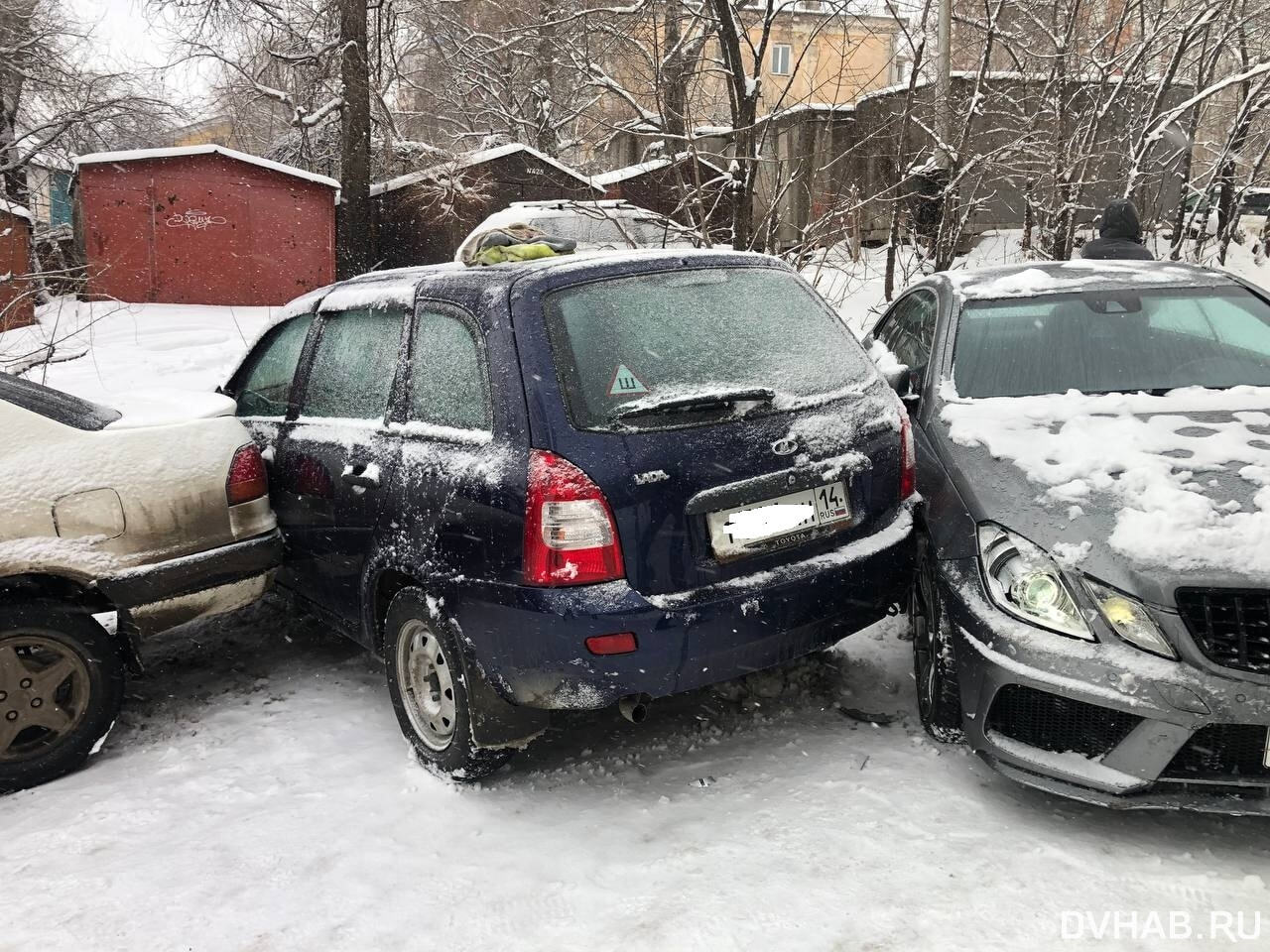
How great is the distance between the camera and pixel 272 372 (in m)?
4.55

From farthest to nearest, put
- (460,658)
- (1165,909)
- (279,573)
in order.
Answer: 1. (279,573)
2. (460,658)
3. (1165,909)

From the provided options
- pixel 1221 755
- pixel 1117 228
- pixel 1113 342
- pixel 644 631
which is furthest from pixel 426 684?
pixel 1117 228

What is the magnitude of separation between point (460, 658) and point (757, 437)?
1.17 m

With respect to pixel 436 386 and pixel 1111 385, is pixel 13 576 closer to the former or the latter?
pixel 436 386

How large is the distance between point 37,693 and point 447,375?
1900 mm

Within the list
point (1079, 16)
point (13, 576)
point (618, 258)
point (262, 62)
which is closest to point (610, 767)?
point (618, 258)

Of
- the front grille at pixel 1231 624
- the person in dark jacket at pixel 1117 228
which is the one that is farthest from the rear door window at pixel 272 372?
the person in dark jacket at pixel 1117 228

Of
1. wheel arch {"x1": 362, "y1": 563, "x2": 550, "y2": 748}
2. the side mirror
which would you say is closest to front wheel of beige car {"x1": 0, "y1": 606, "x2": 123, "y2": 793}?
wheel arch {"x1": 362, "y1": 563, "x2": 550, "y2": 748}

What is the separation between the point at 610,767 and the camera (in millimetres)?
3326

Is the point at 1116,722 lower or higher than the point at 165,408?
lower

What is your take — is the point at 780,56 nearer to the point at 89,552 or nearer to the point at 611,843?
the point at 89,552

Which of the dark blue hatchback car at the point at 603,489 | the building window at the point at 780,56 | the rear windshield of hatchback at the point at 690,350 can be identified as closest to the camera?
the dark blue hatchback car at the point at 603,489

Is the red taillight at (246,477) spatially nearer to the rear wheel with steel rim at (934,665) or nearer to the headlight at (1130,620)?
the rear wheel with steel rim at (934,665)

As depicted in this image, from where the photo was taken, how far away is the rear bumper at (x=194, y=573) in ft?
11.9
